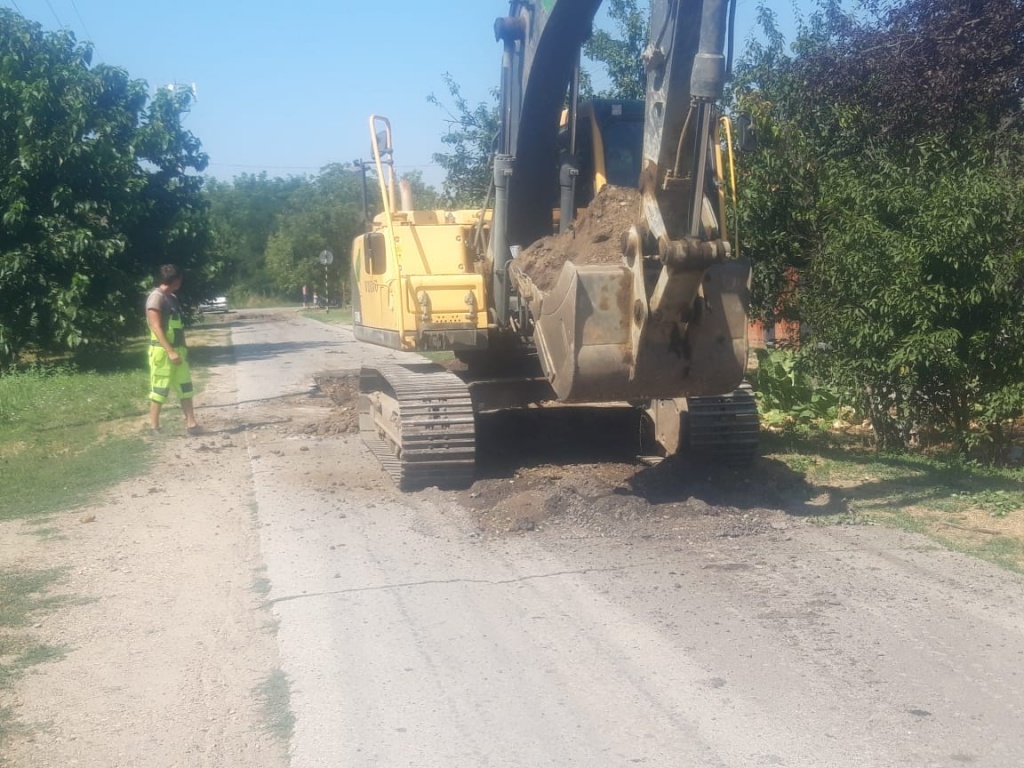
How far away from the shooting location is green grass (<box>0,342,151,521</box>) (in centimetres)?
976

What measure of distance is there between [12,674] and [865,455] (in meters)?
7.70

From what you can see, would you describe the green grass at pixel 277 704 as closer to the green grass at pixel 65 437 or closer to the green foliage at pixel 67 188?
the green grass at pixel 65 437

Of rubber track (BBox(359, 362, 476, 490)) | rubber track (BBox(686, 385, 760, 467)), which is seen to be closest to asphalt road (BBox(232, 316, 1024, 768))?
rubber track (BBox(359, 362, 476, 490))

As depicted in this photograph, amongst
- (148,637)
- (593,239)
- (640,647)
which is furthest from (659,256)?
(148,637)

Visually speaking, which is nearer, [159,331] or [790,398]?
[159,331]

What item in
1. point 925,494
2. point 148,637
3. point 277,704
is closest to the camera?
point 277,704

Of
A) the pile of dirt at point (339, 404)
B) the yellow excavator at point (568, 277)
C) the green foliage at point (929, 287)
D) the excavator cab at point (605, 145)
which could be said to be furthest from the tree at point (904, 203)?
the pile of dirt at point (339, 404)

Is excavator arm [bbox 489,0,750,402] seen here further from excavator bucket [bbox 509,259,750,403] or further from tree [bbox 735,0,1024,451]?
tree [bbox 735,0,1024,451]

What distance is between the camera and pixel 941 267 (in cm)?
938

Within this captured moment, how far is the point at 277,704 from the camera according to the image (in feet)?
16.0

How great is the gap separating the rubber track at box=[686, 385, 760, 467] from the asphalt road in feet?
5.03

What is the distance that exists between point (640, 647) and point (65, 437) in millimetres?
9401

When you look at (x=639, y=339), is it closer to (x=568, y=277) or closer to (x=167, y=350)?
(x=568, y=277)

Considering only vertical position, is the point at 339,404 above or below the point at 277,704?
above
